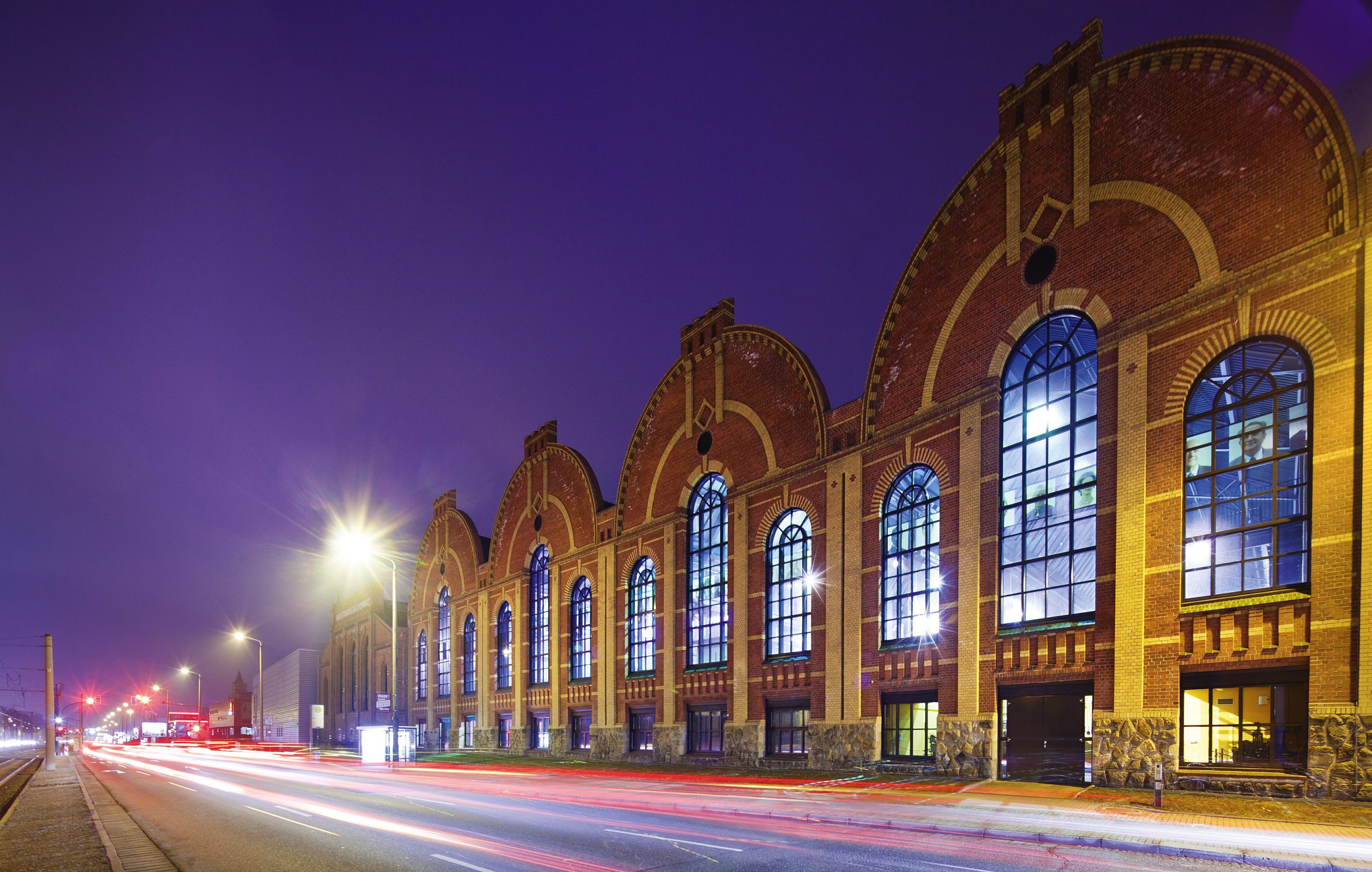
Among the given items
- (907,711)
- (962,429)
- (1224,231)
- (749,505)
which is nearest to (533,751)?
(749,505)

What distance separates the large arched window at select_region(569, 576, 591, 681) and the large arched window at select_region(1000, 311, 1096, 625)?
24.4 metres

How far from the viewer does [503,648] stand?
5112 cm

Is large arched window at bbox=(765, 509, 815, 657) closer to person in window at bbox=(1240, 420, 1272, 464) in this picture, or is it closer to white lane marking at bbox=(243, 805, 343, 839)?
person in window at bbox=(1240, 420, 1272, 464)

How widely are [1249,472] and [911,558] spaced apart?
9726mm

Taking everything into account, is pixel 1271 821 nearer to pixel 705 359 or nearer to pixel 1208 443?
pixel 1208 443

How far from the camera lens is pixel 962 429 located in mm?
24188

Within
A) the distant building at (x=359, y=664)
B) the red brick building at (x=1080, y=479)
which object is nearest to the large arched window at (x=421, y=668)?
the distant building at (x=359, y=664)

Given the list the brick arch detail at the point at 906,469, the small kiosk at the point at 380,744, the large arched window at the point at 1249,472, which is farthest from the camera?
the small kiosk at the point at 380,744

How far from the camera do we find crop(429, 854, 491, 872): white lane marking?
38.1ft

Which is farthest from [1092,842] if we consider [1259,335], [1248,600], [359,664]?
[359,664]

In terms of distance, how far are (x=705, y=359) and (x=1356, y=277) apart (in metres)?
23.0

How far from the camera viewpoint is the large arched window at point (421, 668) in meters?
60.4

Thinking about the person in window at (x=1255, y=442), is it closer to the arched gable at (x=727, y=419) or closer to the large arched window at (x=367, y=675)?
the arched gable at (x=727, y=419)

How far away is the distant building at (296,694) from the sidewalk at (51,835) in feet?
210
